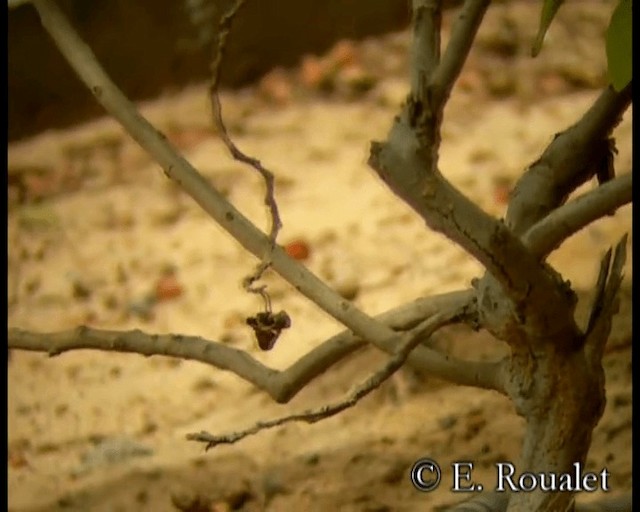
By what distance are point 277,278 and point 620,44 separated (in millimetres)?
1178

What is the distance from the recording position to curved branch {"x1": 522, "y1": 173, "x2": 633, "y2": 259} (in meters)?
0.76

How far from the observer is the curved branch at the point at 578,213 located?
76 cm

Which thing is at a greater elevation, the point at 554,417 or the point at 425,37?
the point at 425,37

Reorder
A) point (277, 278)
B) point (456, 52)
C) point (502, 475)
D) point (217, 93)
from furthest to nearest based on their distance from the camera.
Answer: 1. point (277, 278)
2. point (502, 475)
3. point (217, 93)
4. point (456, 52)

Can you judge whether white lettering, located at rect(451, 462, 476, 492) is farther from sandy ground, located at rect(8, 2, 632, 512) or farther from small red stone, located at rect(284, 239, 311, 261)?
small red stone, located at rect(284, 239, 311, 261)

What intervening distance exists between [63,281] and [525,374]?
3.96 ft

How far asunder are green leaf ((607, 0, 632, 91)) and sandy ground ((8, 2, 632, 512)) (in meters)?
0.55

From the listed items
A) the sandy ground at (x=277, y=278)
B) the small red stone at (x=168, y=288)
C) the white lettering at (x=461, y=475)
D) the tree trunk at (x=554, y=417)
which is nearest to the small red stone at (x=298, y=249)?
the sandy ground at (x=277, y=278)

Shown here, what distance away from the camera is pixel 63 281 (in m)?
1.99

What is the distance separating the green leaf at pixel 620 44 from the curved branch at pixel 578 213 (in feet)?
0.22

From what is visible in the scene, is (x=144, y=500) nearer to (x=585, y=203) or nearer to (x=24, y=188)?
(x=585, y=203)

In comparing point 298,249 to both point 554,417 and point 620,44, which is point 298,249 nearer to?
point 554,417

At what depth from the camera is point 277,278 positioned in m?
1.91

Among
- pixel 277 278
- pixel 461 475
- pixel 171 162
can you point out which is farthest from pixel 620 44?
pixel 277 278
